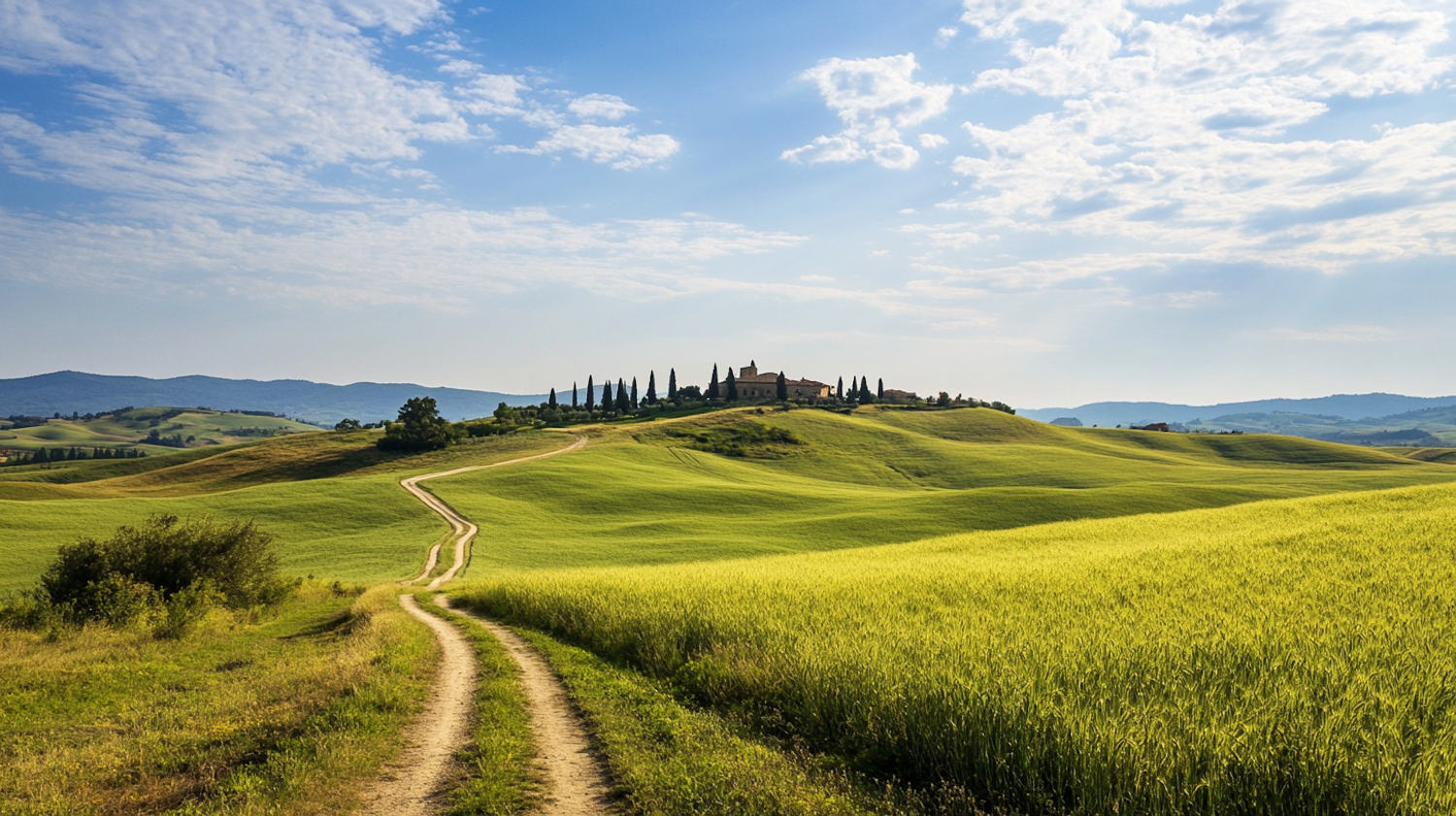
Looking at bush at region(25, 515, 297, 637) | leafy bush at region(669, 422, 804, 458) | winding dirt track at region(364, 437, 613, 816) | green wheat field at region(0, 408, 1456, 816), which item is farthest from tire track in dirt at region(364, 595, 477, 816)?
leafy bush at region(669, 422, 804, 458)

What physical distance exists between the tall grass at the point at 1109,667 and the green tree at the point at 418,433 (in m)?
81.9

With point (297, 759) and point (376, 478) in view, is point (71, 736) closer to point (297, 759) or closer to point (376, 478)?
point (297, 759)

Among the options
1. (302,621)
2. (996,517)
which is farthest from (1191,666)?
(996,517)

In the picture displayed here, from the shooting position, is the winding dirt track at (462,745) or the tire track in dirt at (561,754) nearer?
Result: the tire track in dirt at (561,754)

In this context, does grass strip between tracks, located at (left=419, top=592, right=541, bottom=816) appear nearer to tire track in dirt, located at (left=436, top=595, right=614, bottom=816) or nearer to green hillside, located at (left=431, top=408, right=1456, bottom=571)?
tire track in dirt, located at (left=436, top=595, right=614, bottom=816)

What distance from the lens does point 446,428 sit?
10106cm

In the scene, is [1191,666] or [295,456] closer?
[1191,666]

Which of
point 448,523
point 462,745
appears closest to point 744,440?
point 448,523

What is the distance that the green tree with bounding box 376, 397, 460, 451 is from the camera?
94562 mm

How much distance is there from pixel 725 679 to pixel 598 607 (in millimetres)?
7225

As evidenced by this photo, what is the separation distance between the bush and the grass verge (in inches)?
67.6

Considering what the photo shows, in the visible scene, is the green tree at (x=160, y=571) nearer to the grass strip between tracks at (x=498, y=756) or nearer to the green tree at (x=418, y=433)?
the grass strip between tracks at (x=498, y=756)

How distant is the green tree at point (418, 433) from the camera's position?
9456cm

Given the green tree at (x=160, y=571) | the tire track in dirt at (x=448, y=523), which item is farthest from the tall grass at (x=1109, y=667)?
the tire track in dirt at (x=448, y=523)
